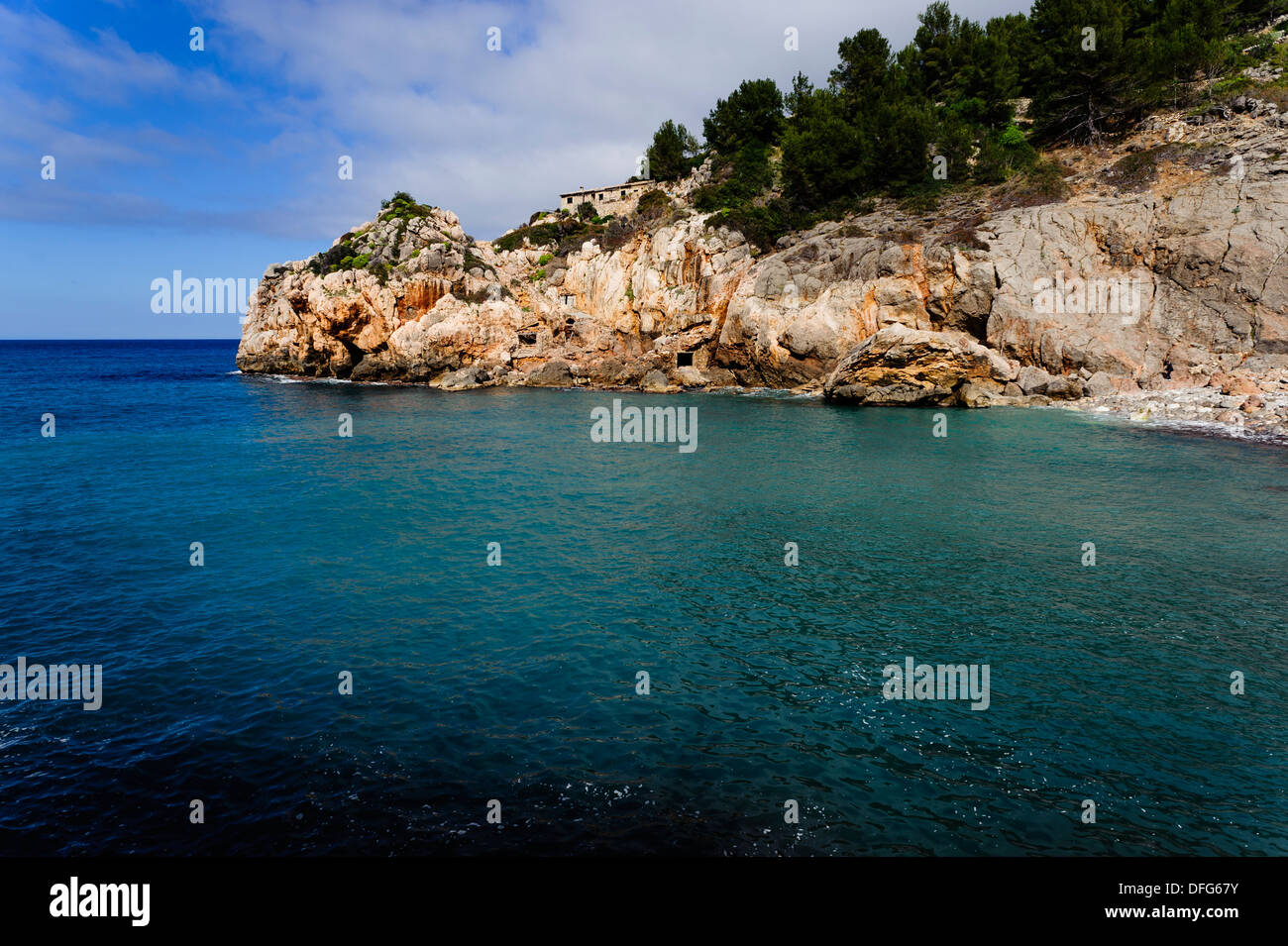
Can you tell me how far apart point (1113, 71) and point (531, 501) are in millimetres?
74221

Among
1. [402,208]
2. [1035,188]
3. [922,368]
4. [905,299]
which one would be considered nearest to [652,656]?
[922,368]

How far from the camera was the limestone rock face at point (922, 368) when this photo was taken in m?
48.1

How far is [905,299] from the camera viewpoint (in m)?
55.8

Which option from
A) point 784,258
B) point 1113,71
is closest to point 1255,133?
point 1113,71

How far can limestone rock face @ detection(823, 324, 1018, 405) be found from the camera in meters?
48.1

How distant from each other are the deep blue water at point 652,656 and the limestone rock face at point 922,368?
19.4 m

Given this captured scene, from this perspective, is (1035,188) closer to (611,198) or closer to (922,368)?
(922,368)

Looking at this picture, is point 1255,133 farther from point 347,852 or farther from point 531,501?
point 347,852

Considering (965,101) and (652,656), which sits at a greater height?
(965,101)

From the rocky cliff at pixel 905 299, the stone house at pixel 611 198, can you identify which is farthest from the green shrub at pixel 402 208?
the stone house at pixel 611 198

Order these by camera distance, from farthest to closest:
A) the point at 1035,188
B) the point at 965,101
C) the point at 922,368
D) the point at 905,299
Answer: the point at 965,101 < the point at 1035,188 < the point at 905,299 < the point at 922,368

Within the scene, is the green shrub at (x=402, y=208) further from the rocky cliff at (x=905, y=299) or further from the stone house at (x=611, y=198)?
the stone house at (x=611, y=198)

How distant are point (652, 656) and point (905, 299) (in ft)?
166

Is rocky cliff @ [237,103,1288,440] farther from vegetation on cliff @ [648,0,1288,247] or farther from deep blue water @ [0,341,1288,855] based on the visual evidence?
deep blue water @ [0,341,1288,855]
